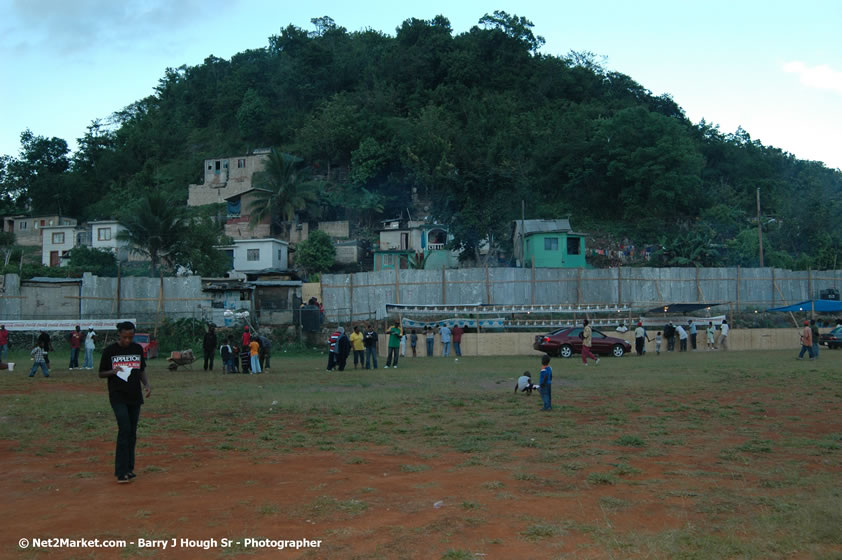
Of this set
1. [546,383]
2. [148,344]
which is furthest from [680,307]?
[546,383]

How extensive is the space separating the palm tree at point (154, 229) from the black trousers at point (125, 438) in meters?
46.7

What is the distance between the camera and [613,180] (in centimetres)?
6812

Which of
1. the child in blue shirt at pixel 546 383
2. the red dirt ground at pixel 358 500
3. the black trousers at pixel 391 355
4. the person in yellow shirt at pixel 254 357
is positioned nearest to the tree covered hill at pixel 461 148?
the black trousers at pixel 391 355

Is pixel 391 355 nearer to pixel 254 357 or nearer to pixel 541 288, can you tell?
pixel 254 357

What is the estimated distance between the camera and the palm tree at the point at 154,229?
5328cm

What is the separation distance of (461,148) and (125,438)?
65.5 meters

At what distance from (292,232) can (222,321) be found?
32364 millimetres

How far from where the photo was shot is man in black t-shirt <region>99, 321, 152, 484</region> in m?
8.35

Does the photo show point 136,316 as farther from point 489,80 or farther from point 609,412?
point 489,80

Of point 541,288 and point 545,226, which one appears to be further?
point 545,226

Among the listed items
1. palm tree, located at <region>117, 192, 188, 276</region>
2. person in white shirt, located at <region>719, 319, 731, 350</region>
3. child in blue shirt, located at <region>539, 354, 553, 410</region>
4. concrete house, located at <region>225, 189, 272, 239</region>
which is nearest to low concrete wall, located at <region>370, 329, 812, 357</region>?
person in white shirt, located at <region>719, 319, 731, 350</region>

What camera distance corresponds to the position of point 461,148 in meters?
Answer: 71.8

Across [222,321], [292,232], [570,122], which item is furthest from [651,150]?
[222,321]

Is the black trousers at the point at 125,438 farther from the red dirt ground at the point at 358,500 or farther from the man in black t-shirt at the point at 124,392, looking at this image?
the red dirt ground at the point at 358,500
